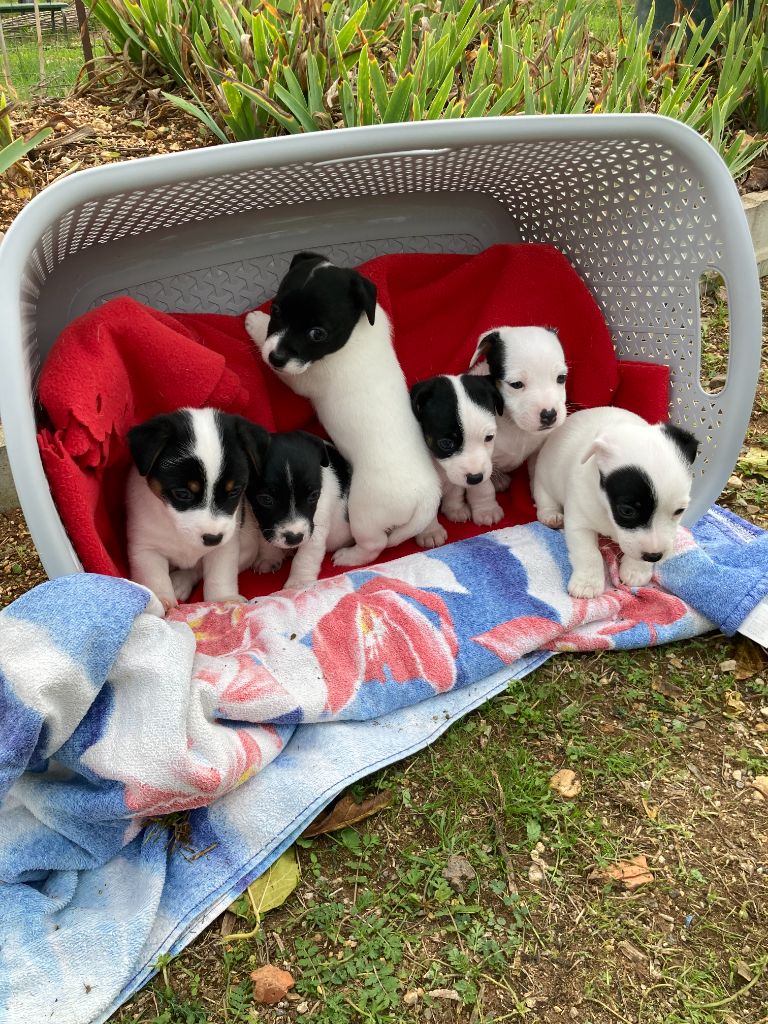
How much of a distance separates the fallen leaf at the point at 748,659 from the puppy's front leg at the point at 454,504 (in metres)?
1.09

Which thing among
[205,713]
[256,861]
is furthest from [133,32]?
[256,861]

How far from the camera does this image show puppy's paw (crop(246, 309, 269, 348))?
3.22m

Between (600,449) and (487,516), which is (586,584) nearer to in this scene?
(600,449)

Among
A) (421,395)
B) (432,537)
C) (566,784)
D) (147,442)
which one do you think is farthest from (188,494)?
(566,784)

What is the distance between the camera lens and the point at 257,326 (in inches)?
128

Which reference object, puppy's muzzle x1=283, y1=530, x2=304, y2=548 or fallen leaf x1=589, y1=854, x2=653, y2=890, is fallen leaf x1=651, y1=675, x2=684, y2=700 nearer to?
fallen leaf x1=589, y1=854, x2=653, y2=890

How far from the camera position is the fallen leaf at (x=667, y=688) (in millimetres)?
2607

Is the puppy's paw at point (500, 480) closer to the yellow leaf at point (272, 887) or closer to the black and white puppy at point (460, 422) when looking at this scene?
the black and white puppy at point (460, 422)

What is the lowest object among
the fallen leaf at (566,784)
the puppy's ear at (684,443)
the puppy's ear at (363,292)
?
the fallen leaf at (566,784)

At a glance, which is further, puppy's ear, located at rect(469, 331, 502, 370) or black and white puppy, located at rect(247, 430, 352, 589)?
puppy's ear, located at rect(469, 331, 502, 370)

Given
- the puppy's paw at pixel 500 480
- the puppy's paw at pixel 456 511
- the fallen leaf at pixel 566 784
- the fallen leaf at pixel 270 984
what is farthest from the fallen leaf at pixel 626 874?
the puppy's paw at pixel 500 480

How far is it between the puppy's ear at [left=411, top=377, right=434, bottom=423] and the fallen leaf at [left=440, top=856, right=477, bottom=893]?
1482mm

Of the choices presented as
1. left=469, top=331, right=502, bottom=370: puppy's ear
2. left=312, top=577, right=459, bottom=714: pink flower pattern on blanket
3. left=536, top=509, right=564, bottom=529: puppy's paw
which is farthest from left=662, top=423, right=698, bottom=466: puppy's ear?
left=312, top=577, right=459, bottom=714: pink flower pattern on blanket

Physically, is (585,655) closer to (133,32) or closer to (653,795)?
(653,795)
